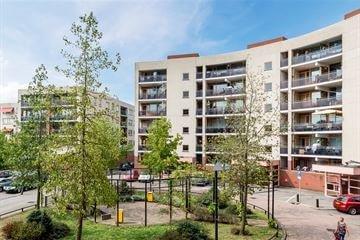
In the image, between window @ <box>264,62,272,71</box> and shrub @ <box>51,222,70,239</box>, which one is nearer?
shrub @ <box>51,222,70,239</box>

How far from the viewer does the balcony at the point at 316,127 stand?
45147 millimetres

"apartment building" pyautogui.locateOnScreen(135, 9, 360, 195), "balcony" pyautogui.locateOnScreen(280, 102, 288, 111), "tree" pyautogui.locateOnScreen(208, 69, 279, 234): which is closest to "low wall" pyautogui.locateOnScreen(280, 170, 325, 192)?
"apartment building" pyautogui.locateOnScreen(135, 9, 360, 195)

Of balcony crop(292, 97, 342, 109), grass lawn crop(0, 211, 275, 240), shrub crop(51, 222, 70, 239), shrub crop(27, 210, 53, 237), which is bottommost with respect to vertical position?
grass lawn crop(0, 211, 275, 240)

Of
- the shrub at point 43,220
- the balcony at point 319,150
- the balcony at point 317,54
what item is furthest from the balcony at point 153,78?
the shrub at point 43,220

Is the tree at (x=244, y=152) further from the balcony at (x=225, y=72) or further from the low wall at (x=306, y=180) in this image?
the balcony at (x=225, y=72)

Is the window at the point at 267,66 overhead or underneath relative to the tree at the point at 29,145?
overhead

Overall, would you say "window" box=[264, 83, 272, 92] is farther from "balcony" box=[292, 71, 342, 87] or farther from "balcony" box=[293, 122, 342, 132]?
"balcony" box=[293, 122, 342, 132]

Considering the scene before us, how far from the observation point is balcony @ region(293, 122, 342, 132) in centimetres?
4515

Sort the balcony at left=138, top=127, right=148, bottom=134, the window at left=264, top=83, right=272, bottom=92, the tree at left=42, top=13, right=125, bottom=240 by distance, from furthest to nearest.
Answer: the balcony at left=138, top=127, right=148, bottom=134
the window at left=264, top=83, right=272, bottom=92
the tree at left=42, top=13, right=125, bottom=240

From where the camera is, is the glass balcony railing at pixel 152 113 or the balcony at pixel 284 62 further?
the glass balcony railing at pixel 152 113

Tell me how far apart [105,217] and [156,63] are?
4251 centimetres

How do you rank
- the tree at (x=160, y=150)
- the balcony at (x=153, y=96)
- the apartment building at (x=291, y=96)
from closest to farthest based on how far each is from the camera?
1. the apartment building at (x=291, y=96)
2. the tree at (x=160, y=150)
3. the balcony at (x=153, y=96)

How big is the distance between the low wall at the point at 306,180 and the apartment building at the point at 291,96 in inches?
4.6

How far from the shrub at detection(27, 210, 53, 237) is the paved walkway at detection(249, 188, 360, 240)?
44.5 feet
